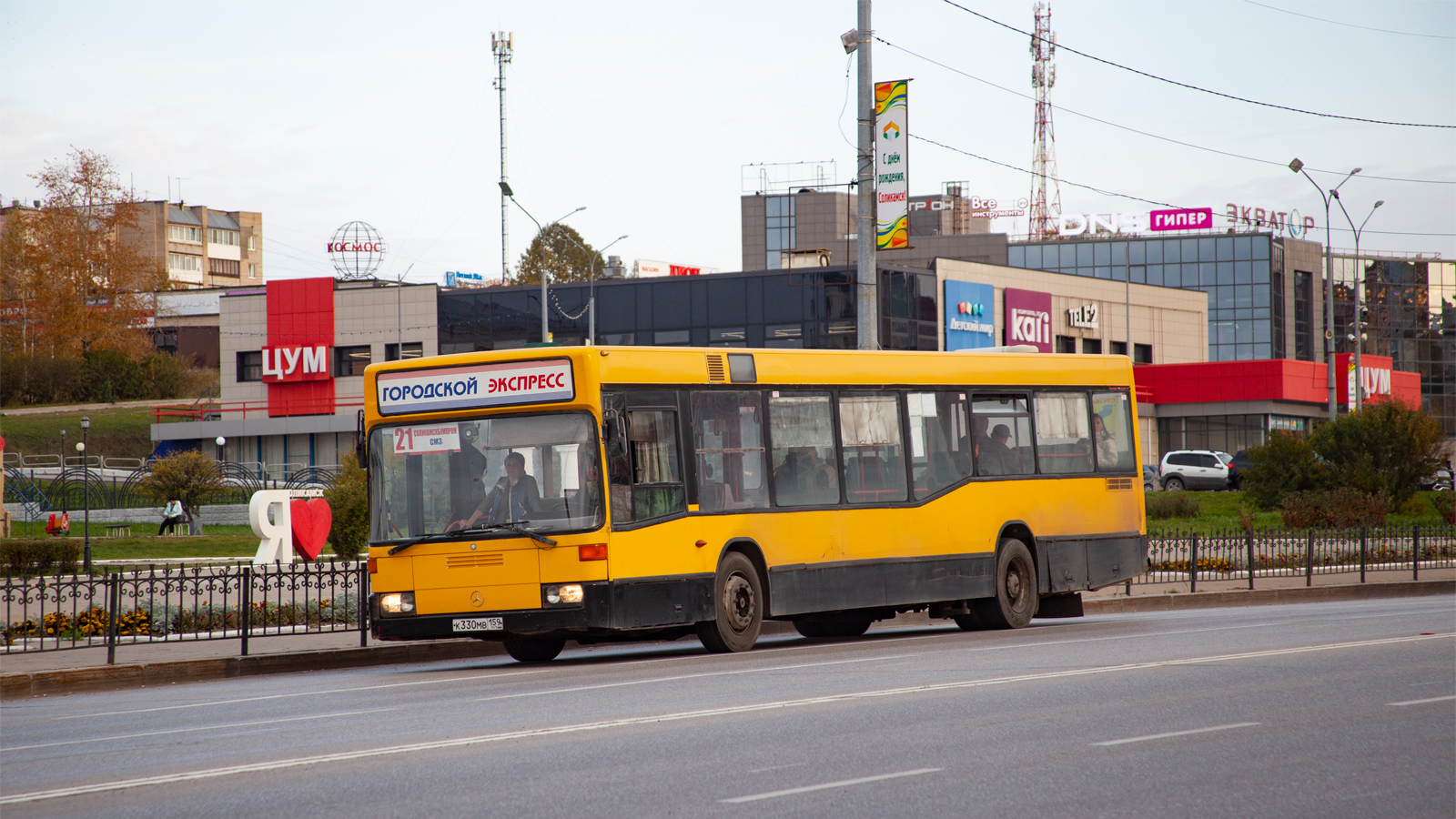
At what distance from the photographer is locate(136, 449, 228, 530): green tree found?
45.5 metres

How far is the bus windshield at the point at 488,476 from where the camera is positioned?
527 inches

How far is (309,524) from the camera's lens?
2088 cm

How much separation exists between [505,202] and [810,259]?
63.4 ft

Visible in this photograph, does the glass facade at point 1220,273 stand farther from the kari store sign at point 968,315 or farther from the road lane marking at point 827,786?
the road lane marking at point 827,786

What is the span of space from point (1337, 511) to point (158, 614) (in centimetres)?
2950

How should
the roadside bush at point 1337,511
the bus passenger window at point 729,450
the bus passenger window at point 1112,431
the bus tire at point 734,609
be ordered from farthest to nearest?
the roadside bush at point 1337,511 → the bus passenger window at point 1112,431 → the bus passenger window at point 729,450 → the bus tire at point 734,609

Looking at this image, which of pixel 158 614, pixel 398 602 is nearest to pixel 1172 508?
pixel 158 614

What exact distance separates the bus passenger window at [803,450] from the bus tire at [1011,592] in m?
2.91

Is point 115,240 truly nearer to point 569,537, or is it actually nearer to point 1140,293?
point 1140,293

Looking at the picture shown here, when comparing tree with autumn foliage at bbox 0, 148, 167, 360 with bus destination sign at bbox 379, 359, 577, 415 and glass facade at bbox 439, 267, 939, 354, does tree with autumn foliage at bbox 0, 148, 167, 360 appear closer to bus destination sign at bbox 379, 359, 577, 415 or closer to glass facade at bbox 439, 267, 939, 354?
glass facade at bbox 439, 267, 939, 354

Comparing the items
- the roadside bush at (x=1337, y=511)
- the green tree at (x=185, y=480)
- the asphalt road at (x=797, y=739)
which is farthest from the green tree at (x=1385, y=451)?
the green tree at (x=185, y=480)

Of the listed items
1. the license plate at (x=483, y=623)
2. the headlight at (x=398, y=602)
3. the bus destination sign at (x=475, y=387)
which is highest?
the bus destination sign at (x=475, y=387)

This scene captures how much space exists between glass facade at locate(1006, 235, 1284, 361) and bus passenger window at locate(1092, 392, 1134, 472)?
256ft

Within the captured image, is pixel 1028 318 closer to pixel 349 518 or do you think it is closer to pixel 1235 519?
pixel 1235 519
